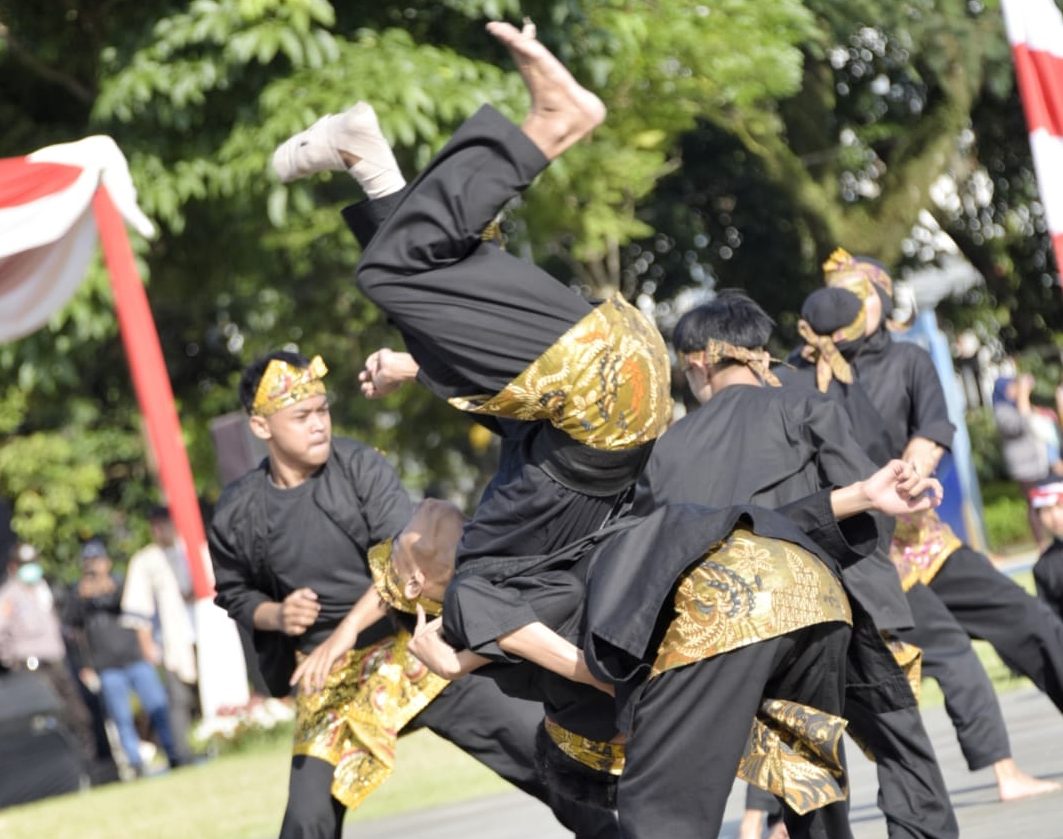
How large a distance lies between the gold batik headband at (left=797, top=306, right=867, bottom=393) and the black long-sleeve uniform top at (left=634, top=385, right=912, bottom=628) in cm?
185

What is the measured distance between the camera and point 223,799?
1303 cm

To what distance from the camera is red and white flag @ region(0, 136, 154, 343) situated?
1169cm

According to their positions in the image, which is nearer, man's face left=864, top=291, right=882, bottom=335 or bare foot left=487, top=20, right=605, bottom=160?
bare foot left=487, top=20, right=605, bottom=160

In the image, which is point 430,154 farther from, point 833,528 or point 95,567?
point 833,528

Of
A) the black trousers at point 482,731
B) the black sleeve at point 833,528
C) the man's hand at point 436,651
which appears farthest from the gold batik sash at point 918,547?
the man's hand at point 436,651

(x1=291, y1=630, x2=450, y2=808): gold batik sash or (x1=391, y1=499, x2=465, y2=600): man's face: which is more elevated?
(x1=391, y1=499, x2=465, y2=600): man's face

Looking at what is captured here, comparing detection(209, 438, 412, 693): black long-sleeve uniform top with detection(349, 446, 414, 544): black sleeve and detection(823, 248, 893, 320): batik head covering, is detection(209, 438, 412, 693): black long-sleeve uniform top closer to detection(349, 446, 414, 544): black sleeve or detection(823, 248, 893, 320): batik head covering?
detection(349, 446, 414, 544): black sleeve

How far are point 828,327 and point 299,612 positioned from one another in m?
2.46

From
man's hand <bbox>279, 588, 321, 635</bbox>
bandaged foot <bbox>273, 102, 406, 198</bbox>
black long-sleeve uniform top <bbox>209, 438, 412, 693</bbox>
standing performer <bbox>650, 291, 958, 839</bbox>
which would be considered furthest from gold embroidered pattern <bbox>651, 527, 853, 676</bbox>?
black long-sleeve uniform top <bbox>209, 438, 412, 693</bbox>

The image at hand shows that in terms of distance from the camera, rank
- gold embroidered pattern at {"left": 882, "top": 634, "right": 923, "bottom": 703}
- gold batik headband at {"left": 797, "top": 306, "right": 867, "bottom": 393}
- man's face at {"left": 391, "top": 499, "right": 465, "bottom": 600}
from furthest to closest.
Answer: gold batik headband at {"left": 797, "top": 306, "right": 867, "bottom": 393} < gold embroidered pattern at {"left": 882, "top": 634, "right": 923, "bottom": 703} < man's face at {"left": 391, "top": 499, "right": 465, "bottom": 600}

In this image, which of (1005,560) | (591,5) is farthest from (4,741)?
(1005,560)

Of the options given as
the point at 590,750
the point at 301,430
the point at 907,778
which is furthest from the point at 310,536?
the point at 590,750

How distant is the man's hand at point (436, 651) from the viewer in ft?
15.5

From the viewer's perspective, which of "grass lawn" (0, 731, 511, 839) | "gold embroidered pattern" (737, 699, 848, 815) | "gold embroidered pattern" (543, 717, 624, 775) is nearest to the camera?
"gold embroidered pattern" (737, 699, 848, 815)
